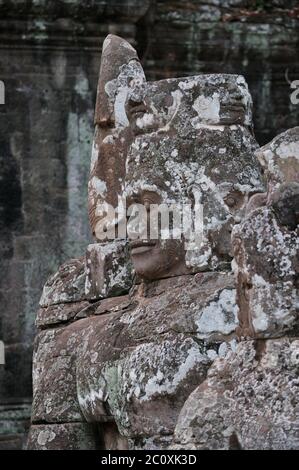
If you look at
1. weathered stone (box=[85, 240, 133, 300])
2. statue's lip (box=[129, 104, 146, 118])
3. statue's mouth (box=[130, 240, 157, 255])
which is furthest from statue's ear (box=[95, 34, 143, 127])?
statue's mouth (box=[130, 240, 157, 255])

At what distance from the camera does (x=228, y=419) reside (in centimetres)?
798

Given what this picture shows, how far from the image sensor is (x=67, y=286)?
11.5 meters

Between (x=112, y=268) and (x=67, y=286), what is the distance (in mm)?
556

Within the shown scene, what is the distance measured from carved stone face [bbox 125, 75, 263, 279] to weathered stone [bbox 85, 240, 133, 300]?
0.70m

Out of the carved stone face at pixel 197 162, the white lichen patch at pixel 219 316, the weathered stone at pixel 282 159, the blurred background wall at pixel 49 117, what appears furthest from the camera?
the blurred background wall at pixel 49 117

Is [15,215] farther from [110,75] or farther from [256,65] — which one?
[110,75]

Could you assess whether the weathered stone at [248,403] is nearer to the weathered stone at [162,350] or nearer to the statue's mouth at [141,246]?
the weathered stone at [162,350]

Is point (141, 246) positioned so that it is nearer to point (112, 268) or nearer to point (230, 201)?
point (230, 201)

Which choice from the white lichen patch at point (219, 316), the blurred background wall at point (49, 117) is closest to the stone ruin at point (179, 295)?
the white lichen patch at point (219, 316)

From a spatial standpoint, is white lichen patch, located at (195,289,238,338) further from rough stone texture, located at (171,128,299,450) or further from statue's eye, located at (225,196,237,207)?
rough stone texture, located at (171,128,299,450)

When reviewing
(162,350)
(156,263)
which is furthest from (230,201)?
(162,350)

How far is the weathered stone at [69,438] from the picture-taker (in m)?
10.9

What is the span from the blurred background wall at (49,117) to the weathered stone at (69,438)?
685 cm

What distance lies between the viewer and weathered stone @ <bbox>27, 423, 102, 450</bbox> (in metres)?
10.9
